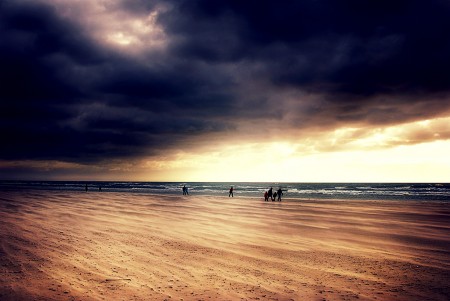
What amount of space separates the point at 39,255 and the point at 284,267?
7.96 m

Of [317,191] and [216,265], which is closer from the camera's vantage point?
[216,265]

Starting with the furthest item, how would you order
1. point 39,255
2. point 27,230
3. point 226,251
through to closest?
point 27,230, point 226,251, point 39,255

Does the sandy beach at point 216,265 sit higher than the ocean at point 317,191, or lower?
higher

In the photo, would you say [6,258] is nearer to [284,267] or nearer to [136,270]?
[136,270]

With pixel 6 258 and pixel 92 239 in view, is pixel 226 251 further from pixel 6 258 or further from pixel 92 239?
pixel 6 258

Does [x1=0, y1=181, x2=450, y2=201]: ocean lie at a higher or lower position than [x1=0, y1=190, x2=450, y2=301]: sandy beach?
lower

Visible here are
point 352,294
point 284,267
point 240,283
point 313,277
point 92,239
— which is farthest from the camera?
point 92,239

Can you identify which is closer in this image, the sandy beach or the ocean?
the sandy beach

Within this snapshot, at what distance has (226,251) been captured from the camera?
1073 centimetres

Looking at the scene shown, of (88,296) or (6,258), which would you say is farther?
(6,258)

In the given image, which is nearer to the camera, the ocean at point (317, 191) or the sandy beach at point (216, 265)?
the sandy beach at point (216, 265)

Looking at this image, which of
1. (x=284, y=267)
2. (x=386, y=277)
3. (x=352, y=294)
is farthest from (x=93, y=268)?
(x=386, y=277)

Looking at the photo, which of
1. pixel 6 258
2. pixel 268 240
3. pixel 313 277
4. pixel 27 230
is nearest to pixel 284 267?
pixel 313 277

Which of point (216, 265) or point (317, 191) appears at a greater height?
point (216, 265)
